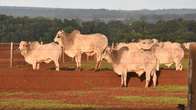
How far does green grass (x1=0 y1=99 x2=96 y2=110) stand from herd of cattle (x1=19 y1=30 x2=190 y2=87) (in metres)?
9.38

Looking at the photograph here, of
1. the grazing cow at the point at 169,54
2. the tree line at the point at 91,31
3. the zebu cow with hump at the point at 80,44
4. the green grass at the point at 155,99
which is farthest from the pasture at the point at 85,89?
the tree line at the point at 91,31

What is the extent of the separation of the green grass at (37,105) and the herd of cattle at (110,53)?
9.38 m

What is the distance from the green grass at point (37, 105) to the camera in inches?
690

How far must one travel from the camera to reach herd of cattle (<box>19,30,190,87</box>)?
29.2 m

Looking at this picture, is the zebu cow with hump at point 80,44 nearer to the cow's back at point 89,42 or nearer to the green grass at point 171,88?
the cow's back at point 89,42

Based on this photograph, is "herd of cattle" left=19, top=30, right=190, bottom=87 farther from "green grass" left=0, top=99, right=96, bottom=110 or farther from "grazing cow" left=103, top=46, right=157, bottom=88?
"green grass" left=0, top=99, right=96, bottom=110

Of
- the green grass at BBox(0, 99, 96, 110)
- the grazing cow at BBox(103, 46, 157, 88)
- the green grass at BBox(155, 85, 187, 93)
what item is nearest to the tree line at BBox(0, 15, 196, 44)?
the grazing cow at BBox(103, 46, 157, 88)

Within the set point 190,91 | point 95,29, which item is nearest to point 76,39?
point 190,91

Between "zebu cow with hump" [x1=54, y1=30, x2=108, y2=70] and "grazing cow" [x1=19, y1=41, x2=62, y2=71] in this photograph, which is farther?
"zebu cow with hump" [x1=54, y1=30, x2=108, y2=70]

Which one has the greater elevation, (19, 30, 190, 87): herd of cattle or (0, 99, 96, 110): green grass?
(19, 30, 190, 87): herd of cattle

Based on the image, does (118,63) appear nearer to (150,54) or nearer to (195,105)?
(150,54)

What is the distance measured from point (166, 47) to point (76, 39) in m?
5.56

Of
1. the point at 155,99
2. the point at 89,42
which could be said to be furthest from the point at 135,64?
the point at 89,42

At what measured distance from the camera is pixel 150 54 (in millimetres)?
29812
